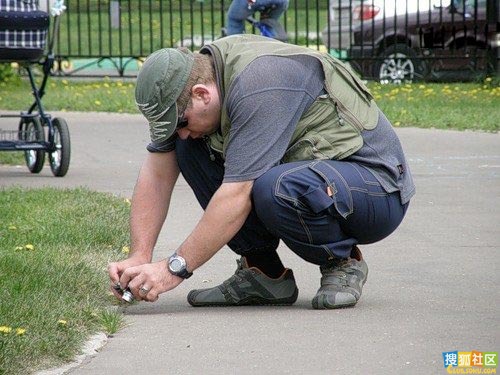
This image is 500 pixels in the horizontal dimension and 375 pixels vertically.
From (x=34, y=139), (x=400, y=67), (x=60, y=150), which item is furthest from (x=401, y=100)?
(x=60, y=150)

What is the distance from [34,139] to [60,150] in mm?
496

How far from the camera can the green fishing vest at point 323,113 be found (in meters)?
4.67

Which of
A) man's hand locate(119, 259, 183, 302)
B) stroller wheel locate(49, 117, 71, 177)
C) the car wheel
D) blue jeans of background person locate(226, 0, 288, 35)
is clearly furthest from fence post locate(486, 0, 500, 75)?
man's hand locate(119, 259, 183, 302)

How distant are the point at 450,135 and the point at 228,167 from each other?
21.7 ft

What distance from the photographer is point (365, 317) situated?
4730 millimetres

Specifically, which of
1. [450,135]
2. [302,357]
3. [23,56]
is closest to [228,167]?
[302,357]

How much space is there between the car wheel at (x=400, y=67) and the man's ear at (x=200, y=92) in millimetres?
11855

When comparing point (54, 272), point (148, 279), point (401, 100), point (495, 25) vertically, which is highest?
point (495, 25)

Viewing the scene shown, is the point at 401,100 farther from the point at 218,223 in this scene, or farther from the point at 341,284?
the point at 218,223

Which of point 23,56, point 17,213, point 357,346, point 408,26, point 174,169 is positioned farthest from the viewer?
point 408,26

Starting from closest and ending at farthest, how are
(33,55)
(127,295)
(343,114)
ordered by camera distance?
(127,295), (343,114), (33,55)

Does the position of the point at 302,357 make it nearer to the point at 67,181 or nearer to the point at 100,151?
the point at 67,181

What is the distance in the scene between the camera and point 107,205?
7.17 m

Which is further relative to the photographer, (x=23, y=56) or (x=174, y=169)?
(x=23, y=56)
